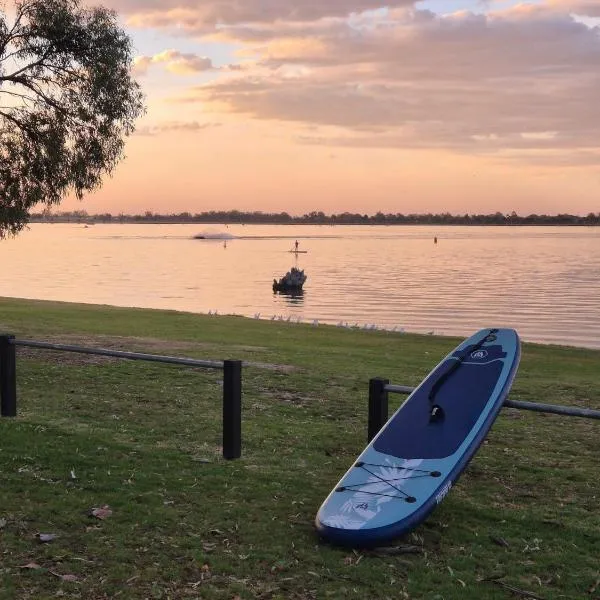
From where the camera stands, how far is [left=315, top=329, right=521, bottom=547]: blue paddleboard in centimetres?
592

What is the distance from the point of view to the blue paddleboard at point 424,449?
5.92 m

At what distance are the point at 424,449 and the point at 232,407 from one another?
2.16 m

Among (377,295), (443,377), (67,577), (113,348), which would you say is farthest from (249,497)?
(377,295)

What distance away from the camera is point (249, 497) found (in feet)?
22.6

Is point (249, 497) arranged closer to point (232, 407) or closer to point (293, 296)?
point (232, 407)

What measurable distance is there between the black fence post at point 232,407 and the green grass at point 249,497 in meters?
0.22

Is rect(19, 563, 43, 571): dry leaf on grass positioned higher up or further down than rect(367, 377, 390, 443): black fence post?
further down

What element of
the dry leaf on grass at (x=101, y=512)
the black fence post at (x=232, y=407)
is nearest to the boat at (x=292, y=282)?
the black fence post at (x=232, y=407)

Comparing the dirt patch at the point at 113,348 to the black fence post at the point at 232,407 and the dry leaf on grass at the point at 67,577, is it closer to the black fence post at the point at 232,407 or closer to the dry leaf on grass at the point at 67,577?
the black fence post at the point at 232,407

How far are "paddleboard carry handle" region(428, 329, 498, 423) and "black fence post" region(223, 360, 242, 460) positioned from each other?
202cm

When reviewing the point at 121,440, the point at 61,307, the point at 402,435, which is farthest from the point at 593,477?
the point at 61,307

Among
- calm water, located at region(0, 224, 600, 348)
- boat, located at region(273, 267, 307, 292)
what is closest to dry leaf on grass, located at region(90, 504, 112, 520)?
calm water, located at region(0, 224, 600, 348)

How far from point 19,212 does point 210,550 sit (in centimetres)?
1233

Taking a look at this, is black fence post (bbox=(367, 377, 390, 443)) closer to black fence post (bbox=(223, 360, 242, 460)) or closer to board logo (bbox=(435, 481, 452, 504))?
board logo (bbox=(435, 481, 452, 504))
